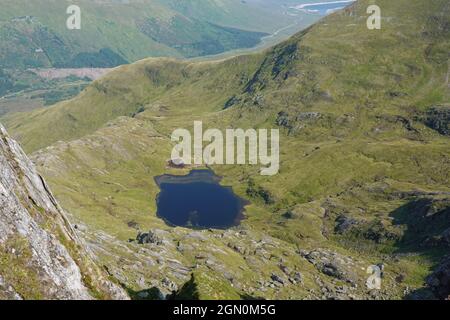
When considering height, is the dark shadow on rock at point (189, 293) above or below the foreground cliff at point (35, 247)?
below

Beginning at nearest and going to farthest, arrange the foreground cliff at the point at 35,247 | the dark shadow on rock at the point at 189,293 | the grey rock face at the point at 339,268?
the foreground cliff at the point at 35,247 → the dark shadow on rock at the point at 189,293 → the grey rock face at the point at 339,268

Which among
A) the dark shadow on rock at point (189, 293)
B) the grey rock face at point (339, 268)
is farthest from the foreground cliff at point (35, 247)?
the grey rock face at point (339, 268)

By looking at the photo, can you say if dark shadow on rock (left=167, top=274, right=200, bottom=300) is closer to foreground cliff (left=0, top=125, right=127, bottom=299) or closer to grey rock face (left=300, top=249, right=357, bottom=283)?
foreground cliff (left=0, top=125, right=127, bottom=299)

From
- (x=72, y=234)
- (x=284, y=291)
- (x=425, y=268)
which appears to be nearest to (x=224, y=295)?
(x=72, y=234)

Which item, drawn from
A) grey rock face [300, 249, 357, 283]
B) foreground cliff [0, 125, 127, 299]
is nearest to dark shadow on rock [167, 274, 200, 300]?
foreground cliff [0, 125, 127, 299]

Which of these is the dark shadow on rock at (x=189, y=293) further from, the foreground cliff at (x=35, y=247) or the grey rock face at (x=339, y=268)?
the grey rock face at (x=339, y=268)

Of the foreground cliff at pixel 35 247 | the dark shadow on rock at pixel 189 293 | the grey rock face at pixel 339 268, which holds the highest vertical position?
the foreground cliff at pixel 35 247

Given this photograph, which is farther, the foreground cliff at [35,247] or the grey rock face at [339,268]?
the grey rock face at [339,268]
